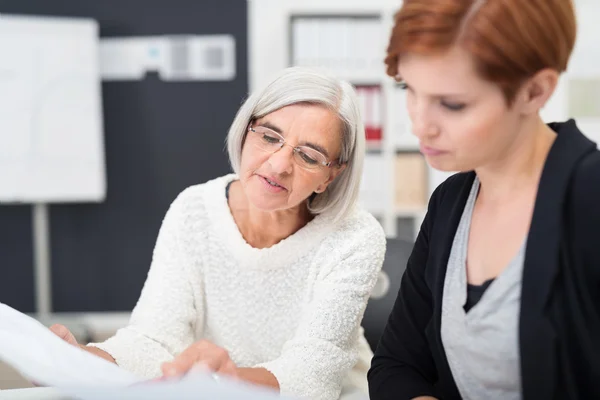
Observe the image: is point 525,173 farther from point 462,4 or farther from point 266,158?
point 266,158

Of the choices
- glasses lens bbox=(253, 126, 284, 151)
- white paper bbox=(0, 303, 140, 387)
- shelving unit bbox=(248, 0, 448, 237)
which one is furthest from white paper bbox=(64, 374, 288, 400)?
shelving unit bbox=(248, 0, 448, 237)

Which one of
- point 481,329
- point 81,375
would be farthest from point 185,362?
point 481,329

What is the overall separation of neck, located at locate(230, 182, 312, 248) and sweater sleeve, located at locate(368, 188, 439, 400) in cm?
44

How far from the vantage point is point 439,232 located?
40.9 inches

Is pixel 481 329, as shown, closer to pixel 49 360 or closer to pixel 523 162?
pixel 523 162

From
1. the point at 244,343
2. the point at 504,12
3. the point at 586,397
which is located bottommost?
the point at 244,343

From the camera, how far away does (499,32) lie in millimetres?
Result: 769

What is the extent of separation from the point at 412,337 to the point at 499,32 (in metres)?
0.53

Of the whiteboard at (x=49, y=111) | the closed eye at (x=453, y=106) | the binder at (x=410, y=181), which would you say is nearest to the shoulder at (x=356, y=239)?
the closed eye at (x=453, y=106)

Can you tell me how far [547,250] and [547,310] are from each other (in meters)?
0.08

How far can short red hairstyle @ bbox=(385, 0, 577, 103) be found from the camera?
77 centimetres

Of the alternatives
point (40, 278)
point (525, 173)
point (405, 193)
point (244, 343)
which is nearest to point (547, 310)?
point (525, 173)

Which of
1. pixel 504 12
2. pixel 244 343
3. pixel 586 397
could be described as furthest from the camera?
pixel 244 343

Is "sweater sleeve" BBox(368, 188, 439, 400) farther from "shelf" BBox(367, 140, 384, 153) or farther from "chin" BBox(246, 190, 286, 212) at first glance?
"shelf" BBox(367, 140, 384, 153)
